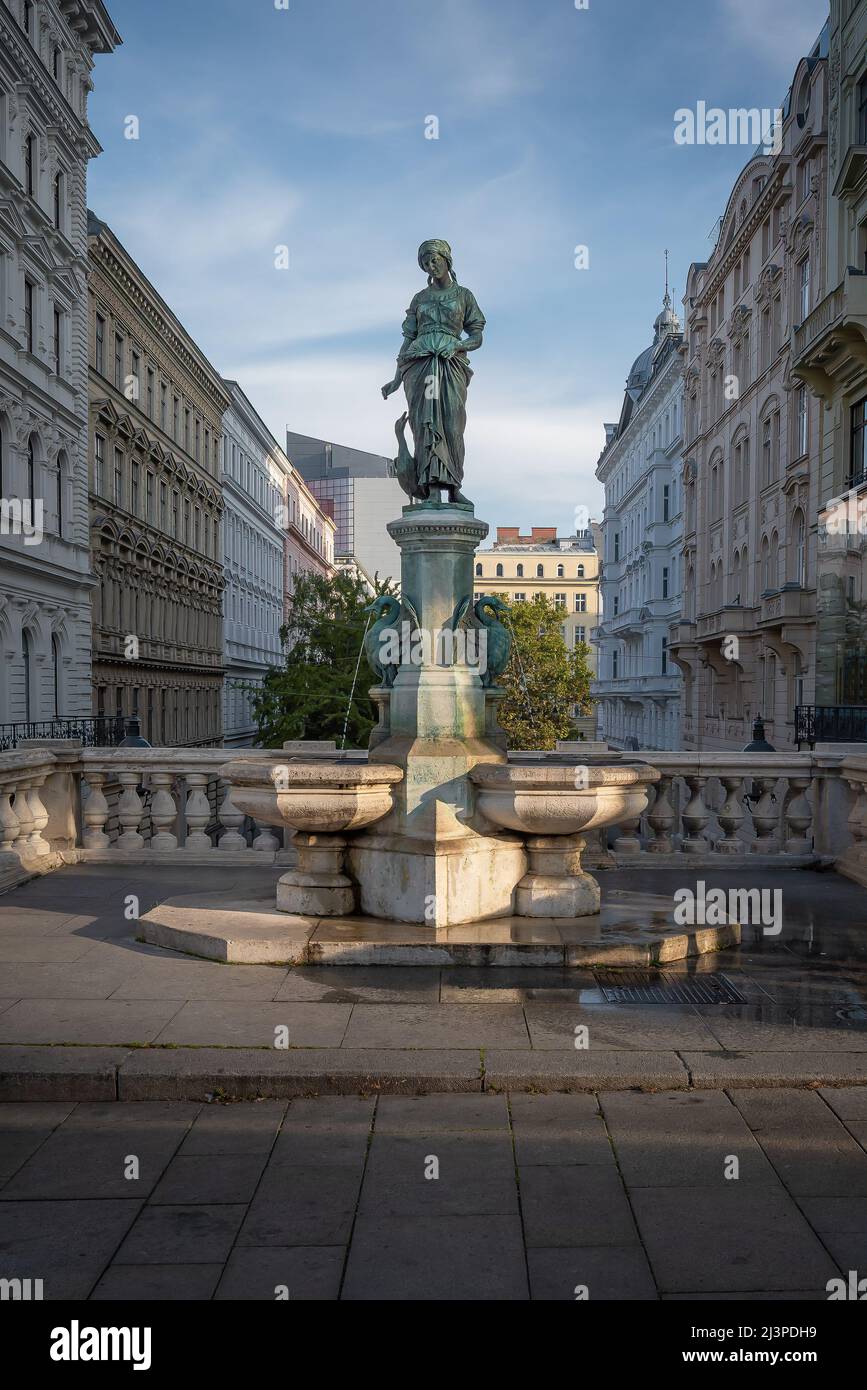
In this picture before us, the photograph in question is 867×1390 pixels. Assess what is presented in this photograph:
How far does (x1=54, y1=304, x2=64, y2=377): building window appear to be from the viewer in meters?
30.9

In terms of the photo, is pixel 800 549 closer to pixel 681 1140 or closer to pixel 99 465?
pixel 99 465

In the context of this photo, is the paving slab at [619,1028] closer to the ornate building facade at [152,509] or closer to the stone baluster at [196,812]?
the stone baluster at [196,812]

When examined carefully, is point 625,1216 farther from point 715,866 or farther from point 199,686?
point 199,686

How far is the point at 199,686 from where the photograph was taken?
4916cm

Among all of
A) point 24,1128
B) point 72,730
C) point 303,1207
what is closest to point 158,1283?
Result: point 303,1207

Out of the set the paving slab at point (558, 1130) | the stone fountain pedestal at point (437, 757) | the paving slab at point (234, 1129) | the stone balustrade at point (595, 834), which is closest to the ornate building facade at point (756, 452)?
the stone balustrade at point (595, 834)

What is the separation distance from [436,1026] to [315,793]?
188cm

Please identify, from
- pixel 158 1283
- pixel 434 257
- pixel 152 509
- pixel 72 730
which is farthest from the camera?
pixel 152 509

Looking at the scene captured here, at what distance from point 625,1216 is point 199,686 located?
1836 inches

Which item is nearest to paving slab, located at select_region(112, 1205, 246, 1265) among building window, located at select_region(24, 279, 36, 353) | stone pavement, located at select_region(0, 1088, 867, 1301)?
A: stone pavement, located at select_region(0, 1088, 867, 1301)

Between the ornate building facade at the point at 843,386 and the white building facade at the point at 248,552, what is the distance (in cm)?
2905

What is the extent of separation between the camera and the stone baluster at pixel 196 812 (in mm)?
10047

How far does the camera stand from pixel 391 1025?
18.2ft

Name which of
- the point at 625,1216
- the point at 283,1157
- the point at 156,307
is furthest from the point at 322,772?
the point at 156,307
